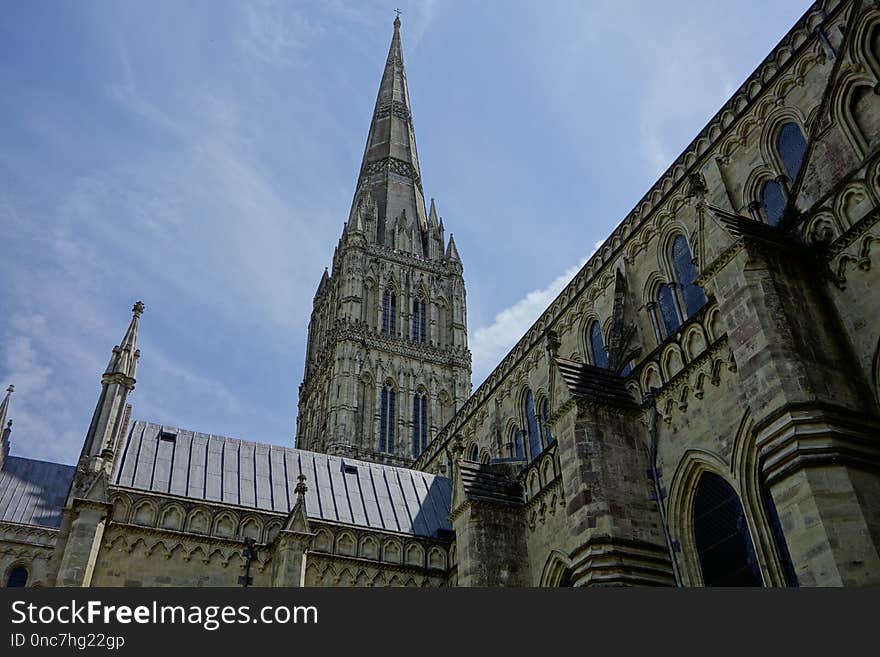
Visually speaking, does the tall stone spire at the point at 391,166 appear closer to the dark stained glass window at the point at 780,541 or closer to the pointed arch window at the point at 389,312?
the pointed arch window at the point at 389,312

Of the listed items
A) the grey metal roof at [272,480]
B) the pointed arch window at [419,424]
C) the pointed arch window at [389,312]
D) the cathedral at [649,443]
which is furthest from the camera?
the pointed arch window at [389,312]

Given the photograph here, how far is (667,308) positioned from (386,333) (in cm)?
2822

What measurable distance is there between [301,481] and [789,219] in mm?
12977

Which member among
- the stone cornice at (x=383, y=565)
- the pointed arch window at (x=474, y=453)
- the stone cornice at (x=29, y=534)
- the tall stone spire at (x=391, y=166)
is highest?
the tall stone spire at (x=391, y=166)

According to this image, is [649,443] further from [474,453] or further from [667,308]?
[474,453]

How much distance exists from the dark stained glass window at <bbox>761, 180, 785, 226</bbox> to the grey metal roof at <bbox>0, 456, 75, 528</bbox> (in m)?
24.8

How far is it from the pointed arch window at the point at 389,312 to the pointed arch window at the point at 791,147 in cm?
3110

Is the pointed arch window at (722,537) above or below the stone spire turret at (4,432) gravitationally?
below

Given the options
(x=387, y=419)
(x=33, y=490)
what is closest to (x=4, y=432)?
(x=33, y=490)

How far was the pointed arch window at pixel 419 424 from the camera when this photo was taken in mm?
40750

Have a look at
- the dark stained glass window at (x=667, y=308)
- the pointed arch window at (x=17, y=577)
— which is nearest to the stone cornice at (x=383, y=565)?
the dark stained glass window at (x=667, y=308)

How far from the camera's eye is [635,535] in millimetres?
12430

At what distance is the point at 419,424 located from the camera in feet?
137

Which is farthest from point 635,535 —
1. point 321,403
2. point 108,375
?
point 321,403
